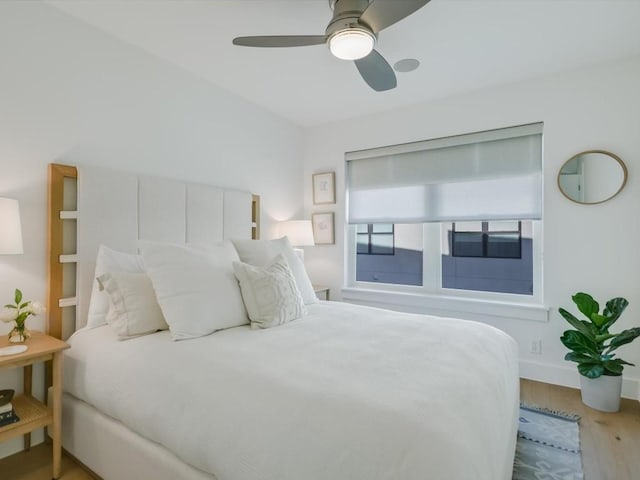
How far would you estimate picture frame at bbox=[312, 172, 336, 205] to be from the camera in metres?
3.83

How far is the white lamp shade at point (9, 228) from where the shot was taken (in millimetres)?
1552

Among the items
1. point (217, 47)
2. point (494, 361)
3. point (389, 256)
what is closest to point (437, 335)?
point (494, 361)

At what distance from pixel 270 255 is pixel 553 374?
2446 mm

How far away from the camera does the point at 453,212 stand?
3.21 m

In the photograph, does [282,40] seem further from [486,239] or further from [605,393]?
[605,393]

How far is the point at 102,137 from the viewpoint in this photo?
2.21m

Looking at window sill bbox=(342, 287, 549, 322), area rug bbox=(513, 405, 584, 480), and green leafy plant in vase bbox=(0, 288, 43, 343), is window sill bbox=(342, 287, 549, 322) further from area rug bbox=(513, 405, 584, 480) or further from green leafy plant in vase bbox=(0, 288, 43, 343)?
green leafy plant in vase bbox=(0, 288, 43, 343)

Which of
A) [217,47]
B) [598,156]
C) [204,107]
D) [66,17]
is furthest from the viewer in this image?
[204,107]

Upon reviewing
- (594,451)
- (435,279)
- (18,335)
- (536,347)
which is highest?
(435,279)

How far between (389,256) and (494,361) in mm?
2196

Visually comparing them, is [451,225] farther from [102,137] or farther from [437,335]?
[102,137]

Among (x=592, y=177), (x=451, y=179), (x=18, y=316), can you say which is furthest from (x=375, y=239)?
(x=18, y=316)

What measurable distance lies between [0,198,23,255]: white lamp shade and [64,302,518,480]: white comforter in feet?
1.81

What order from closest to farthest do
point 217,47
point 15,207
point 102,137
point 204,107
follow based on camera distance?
point 15,207, point 102,137, point 217,47, point 204,107
